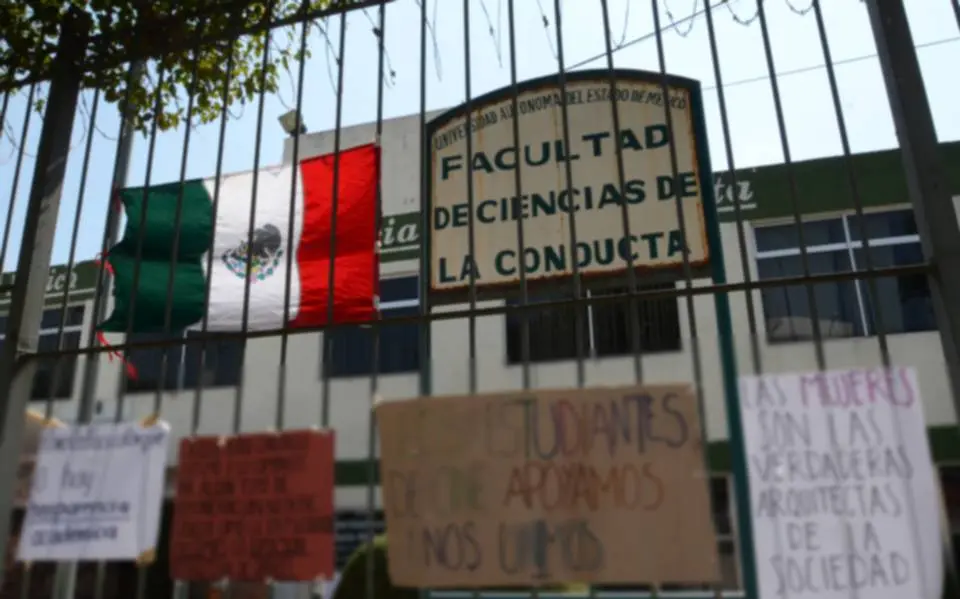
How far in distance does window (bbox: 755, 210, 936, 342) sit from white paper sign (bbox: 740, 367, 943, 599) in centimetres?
778

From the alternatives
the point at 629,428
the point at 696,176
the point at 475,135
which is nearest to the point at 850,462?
the point at 629,428

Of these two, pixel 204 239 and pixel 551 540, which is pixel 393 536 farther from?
pixel 204 239

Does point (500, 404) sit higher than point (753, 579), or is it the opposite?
point (500, 404)

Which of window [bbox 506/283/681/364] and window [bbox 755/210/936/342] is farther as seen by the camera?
window [bbox 755/210/936/342]

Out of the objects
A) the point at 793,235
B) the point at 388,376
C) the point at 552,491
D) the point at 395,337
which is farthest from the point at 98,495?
the point at 793,235

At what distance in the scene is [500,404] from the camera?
7.80 ft

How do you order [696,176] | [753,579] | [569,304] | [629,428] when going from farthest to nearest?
[696,176], [569,304], [629,428], [753,579]

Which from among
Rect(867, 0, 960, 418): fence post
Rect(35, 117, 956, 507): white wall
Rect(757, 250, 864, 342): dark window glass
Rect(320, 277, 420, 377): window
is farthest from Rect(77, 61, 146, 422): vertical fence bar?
Rect(757, 250, 864, 342): dark window glass

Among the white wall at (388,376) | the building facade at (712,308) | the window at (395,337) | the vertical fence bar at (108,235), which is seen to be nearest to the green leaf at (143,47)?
the vertical fence bar at (108,235)

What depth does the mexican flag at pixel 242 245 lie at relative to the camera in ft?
11.2

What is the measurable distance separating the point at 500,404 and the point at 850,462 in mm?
1046

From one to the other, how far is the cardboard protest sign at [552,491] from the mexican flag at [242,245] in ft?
3.98

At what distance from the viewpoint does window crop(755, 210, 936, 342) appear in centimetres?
962

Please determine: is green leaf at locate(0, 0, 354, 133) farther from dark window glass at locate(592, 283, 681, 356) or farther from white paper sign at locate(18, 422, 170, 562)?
dark window glass at locate(592, 283, 681, 356)
